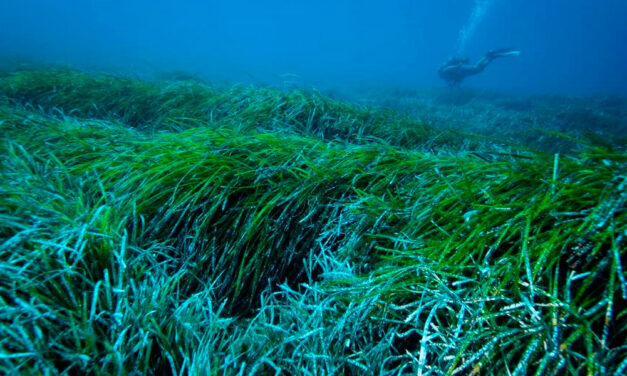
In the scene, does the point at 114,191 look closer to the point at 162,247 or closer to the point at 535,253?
the point at 162,247

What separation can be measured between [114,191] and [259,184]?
92 centimetres

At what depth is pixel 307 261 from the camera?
198 centimetres

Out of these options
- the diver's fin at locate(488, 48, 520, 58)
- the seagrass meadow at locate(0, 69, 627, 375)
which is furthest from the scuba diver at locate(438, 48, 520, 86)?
the seagrass meadow at locate(0, 69, 627, 375)

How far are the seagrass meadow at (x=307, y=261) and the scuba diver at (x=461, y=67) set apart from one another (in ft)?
51.2

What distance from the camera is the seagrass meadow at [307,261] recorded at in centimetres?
104

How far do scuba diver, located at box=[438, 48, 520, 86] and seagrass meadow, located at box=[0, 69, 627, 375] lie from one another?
15620mm

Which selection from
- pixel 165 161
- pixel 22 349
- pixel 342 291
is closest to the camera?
pixel 22 349

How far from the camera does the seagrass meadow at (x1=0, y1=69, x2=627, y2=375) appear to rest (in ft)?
3.41

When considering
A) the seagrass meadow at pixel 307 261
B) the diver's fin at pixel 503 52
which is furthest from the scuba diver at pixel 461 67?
the seagrass meadow at pixel 307 261

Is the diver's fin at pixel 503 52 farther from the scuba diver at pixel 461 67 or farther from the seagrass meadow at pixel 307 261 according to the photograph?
the seagrass meadow at pixel 307 261

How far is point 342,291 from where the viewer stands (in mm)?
1450

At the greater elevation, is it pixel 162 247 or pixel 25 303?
pixel 25 303

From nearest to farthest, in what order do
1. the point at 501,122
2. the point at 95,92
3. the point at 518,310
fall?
the point at 518,310 → the point at 95,92 → the point at 501,122

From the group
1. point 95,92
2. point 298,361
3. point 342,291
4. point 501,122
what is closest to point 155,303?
point 298,361
